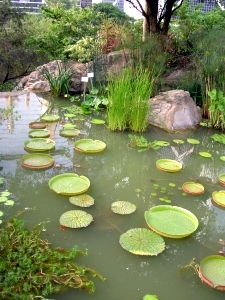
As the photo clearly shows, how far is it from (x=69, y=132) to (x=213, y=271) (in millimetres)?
2337

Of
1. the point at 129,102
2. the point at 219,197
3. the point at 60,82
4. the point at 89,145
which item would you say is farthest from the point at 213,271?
the point at 60,82

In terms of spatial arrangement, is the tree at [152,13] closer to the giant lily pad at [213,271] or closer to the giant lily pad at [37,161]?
the giant lily pad at [37,161]

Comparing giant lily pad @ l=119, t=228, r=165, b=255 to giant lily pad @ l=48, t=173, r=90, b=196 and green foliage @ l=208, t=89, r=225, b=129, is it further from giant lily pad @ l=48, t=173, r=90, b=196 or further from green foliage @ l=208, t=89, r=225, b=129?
green foliage @ l=208, t=89, r=225, b=129

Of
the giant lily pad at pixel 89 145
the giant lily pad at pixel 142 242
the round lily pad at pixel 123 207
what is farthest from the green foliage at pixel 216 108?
the giant lily pad at pixel 142 242

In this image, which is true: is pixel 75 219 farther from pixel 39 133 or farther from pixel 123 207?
pixel 39 133

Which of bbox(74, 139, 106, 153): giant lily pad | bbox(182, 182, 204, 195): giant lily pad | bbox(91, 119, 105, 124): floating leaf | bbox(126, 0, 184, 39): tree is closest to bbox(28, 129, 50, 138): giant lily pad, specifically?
bbox(74, 139, 106, 153): giant lily pad

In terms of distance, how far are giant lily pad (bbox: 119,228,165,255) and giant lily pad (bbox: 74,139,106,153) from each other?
1312 mm

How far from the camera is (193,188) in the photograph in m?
2.66

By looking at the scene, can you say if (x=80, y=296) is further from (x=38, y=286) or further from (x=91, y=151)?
(x=91, y=151)

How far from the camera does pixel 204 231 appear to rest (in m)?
2.21

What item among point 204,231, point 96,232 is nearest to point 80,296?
point 96,232

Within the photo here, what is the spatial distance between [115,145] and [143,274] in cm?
194

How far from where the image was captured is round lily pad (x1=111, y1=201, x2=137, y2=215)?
2.28m

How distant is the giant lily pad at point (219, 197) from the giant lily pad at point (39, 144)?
1587 mm
